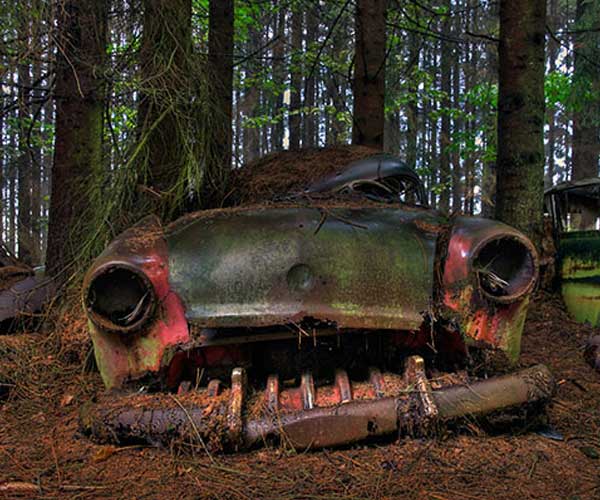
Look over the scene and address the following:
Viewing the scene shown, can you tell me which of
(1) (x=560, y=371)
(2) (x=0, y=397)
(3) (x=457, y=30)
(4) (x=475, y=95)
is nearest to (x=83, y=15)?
(2) (x=0, y=397)

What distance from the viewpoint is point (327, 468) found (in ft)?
6.18

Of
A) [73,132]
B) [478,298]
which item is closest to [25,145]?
[73,132]

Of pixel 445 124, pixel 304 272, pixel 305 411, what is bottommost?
pixel 305 411

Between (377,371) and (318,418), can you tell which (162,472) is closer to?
(318,418)

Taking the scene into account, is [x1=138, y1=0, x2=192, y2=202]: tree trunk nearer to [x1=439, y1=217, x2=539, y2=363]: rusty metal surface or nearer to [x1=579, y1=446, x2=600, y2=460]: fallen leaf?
[x1=439, y1=217, x2=539, y2=363]: rusty metal surface

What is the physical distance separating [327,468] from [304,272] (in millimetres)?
765

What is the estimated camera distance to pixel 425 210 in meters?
2.81

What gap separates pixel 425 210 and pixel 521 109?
8.67 feet

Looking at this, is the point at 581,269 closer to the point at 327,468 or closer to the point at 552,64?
the point at 327,468

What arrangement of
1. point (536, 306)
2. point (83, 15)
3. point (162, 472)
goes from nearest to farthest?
point (162, 472) < point (83, 15) < point (536, 306)

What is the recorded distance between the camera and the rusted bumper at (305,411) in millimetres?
1984

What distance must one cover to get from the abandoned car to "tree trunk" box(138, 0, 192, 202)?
1.58 m

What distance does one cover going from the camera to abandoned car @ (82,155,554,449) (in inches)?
80.4

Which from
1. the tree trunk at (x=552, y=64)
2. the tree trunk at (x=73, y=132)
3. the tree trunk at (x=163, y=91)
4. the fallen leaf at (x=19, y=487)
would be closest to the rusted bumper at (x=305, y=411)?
the fallen leaf at (x=19, y=487)
